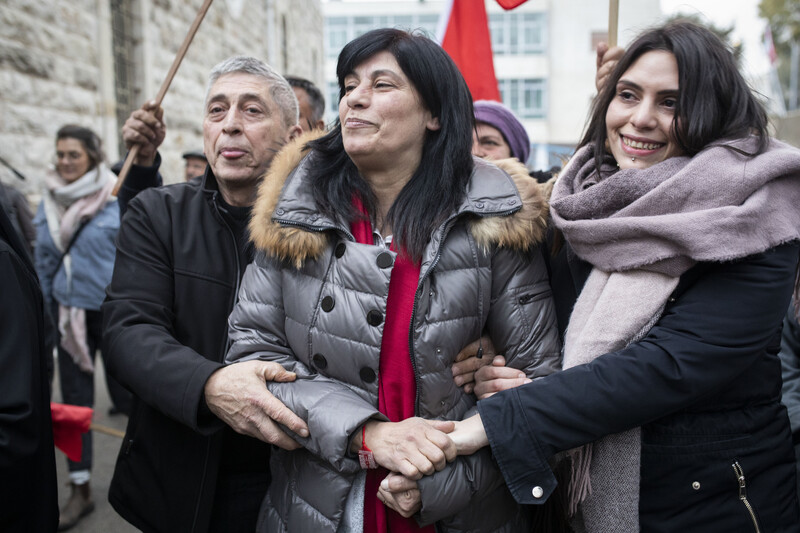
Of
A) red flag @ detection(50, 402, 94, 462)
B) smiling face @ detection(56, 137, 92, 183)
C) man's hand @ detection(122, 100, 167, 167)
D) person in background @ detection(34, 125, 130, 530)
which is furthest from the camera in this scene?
smiling face @ detection(56, 137, 92, 183)

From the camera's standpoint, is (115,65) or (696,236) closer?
(696,236)

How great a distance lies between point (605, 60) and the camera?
7.11 ft

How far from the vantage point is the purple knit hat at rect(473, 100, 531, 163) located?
3.56 metres

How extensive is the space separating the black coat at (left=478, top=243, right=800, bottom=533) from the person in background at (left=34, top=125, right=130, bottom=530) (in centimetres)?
346

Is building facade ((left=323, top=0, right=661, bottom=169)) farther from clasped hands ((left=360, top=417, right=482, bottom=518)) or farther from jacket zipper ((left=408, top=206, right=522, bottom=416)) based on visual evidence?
clasped hands ((left=360, top=417, right=482, bottom=518))

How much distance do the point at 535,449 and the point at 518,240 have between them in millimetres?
565

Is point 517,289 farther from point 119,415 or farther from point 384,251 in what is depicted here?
point 119,415

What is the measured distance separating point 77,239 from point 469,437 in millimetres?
3870

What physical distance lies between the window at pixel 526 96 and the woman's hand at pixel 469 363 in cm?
3142

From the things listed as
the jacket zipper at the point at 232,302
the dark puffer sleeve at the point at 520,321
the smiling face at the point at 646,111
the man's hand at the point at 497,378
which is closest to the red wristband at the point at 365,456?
the dark puffer sleeve at the point at 520,321

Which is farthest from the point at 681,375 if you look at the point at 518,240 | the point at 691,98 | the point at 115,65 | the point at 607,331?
the point at 115,65

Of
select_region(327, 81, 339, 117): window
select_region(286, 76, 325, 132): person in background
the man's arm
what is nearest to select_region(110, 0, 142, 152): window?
select_region(327, 81, 339, 117): window

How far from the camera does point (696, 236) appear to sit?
149cm

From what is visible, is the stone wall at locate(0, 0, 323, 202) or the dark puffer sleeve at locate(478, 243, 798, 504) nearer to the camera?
the dark puffer sleeve at locate(478, 243, 798, 504)
